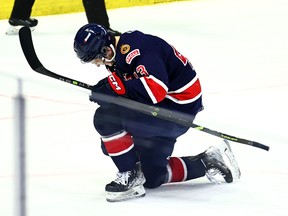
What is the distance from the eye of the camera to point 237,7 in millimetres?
5684

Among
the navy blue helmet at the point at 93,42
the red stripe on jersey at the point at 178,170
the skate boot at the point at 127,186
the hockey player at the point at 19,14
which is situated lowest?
the hockey player at the point at 19,14

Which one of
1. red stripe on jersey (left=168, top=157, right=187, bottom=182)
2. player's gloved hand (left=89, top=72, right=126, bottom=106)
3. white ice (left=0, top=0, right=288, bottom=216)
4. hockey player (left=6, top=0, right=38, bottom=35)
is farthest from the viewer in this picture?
hockey player (left=6, top=0, right=38, bottom=35)

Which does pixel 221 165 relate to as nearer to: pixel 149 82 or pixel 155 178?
pixel 155 178

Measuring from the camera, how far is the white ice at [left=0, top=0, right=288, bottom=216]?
162cm

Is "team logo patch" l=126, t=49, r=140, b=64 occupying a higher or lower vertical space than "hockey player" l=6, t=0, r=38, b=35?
higher

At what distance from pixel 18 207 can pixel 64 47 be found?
3317mm

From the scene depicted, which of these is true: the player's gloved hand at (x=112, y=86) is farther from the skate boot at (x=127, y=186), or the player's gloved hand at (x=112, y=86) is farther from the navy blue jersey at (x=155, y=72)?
the skate boot at (x=127, y=186)

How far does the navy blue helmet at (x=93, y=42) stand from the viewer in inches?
90.0

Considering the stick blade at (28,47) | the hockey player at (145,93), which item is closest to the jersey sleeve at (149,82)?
the hockey player at (145,93)

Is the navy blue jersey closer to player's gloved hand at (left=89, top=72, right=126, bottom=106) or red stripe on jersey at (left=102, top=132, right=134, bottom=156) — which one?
player's gloved hand at (left=89, top=72, right=126, bottom=106)

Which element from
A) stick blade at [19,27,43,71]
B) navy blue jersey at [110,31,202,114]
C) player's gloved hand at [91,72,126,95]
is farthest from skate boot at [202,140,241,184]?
stick blade at [19,27,43,71]

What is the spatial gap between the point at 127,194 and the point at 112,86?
30 centimetres

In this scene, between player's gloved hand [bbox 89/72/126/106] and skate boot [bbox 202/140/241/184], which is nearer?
player's gloved hand [bbox 89/72/126/106]

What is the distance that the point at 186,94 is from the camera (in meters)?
2.35
